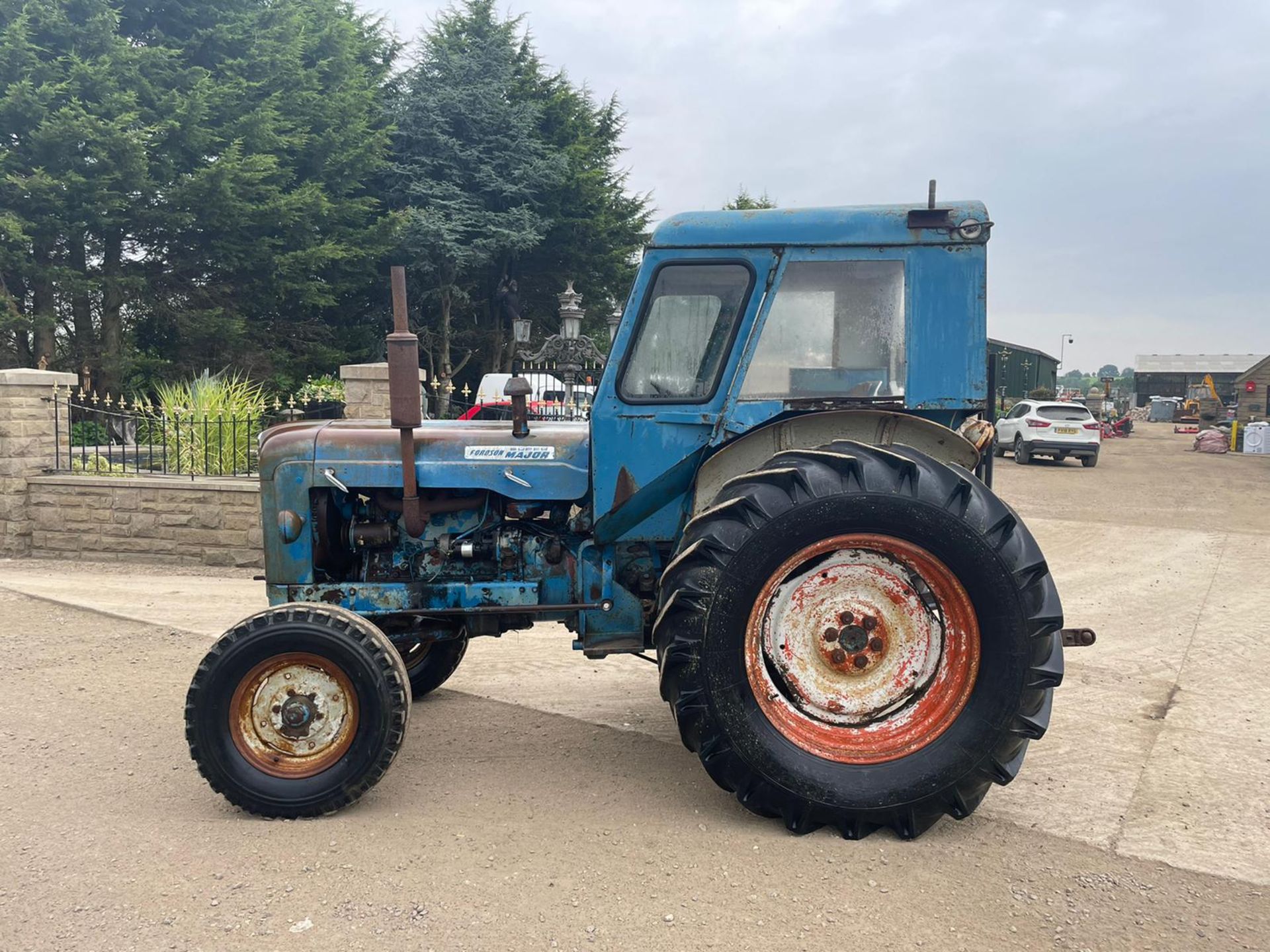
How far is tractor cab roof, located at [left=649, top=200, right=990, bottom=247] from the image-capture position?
3.52m

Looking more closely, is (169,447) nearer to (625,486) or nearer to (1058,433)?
(625,486)

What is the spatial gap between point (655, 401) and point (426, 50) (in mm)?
22515

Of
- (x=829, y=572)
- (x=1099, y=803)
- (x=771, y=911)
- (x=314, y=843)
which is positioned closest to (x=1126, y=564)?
(x=1099, y=803)

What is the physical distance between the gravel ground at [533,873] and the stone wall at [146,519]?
480 cm

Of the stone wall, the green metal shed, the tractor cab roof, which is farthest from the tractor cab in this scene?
the green metal shed

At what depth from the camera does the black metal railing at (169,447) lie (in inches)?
368

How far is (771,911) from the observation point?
9.16 ft

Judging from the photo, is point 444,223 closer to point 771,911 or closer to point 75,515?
point 75,515

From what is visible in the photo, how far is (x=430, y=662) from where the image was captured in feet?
15.7

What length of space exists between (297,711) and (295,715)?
18 millimetres

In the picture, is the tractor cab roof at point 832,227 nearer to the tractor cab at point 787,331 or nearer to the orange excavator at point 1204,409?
the tractor cab at point 787,331

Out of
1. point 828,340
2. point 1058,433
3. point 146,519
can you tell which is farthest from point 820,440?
point 1058,433

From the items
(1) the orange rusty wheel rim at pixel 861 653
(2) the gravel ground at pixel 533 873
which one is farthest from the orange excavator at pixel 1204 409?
(2) the gravel ground at pixel 533 873

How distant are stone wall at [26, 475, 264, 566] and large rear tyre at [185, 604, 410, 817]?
18.4 ft
